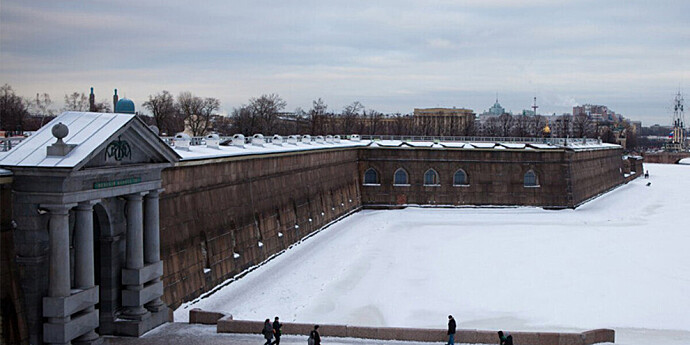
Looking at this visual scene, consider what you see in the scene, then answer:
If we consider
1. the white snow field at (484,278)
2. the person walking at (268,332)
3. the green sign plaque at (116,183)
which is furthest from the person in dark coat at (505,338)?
the green sign plaque at (116,183)

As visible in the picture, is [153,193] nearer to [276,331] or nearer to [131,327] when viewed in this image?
[131,327]

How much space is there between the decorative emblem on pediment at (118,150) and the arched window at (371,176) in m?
37.8

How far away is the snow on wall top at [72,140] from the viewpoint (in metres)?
15.9

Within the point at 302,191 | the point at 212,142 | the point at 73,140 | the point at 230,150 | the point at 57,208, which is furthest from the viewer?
the point at 302,191

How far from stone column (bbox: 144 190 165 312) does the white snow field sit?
1965mm

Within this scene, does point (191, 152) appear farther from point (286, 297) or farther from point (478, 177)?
point (478, 177)

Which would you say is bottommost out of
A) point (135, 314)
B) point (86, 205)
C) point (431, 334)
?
point (431, 334)

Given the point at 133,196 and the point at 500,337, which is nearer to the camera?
the point at 500,337

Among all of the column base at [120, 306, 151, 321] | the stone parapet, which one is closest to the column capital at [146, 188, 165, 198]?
the column base at [120, 306, 151, 321]

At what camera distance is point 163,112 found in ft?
274

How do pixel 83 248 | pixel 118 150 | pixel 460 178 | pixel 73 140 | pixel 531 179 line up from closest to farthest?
1. pixel 73 140
2. pixel 83 248
3. pixel 118 150
4. pixel 460 178
5. pixel 531 179

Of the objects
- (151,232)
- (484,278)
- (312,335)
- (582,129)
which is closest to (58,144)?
(151,232)

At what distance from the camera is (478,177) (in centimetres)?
5600

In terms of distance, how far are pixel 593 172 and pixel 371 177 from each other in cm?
2341
